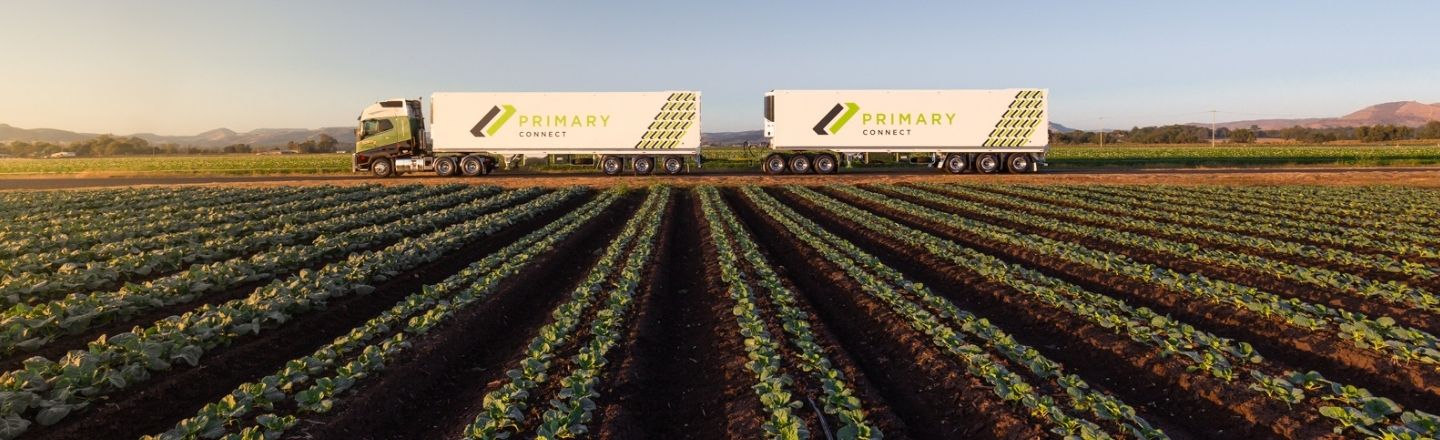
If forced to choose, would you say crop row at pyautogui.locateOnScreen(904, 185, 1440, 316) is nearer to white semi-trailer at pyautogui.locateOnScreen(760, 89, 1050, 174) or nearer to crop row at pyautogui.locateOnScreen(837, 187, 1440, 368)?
crop row at pyautogui.locateOnScreen(837, 187, 1440, 368)

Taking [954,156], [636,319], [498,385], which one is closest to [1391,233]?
[636,319]

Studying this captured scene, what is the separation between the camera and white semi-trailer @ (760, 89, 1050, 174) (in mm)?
29828

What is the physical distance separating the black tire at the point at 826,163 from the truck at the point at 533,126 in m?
5.79

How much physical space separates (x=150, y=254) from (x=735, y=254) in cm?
915

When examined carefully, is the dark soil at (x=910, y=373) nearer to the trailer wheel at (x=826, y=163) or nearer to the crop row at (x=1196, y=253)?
the crop row at (x=1196, y=253)

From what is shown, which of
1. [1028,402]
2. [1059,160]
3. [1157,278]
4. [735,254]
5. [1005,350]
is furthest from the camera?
[1059,160]

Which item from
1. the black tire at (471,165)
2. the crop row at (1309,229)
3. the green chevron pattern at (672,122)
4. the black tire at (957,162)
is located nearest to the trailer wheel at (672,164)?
the green chevron pattern at (672,122)

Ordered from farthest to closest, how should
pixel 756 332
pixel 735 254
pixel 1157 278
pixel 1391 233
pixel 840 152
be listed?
pixel 840 152 < pixel 1391 233 < pixel 735 254 < pixel 1157 278 < pixel 756 332

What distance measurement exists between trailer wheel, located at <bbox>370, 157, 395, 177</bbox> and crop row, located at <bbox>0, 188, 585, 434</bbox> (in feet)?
74.7

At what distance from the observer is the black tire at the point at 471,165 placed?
31422 millimetres

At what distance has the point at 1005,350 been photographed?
619cm

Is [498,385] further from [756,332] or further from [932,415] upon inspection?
[932,415]

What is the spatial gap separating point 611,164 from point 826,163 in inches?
392

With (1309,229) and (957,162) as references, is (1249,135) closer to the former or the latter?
(957,162)
